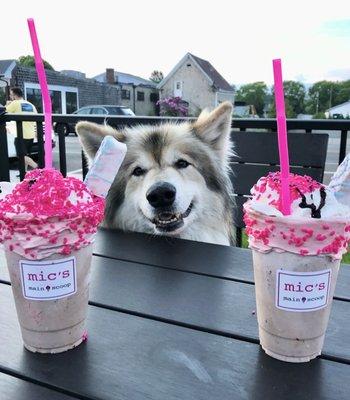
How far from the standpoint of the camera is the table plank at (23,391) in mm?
735

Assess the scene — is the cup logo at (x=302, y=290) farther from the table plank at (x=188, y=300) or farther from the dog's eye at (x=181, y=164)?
the dog's eye at (x=181, y=164)

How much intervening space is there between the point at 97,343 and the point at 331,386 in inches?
18.4

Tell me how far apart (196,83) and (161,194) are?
43.0 m

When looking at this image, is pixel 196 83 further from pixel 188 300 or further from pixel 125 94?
pixel 188 300

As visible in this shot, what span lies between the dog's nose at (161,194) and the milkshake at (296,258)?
1172 millimetres

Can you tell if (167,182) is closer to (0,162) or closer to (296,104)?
(0,162)

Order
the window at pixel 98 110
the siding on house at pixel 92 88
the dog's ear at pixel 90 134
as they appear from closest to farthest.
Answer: the dog's ear at pixel 90 134
the window at pixel 98 110
the siding on house at pixel 92 88

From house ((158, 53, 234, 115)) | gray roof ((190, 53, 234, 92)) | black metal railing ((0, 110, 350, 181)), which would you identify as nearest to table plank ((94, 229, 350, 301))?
black metal railing ((0, 110, 350, 181))

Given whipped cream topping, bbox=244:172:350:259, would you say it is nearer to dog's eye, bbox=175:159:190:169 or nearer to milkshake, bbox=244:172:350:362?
milkshake, bbox=244:172:350:362

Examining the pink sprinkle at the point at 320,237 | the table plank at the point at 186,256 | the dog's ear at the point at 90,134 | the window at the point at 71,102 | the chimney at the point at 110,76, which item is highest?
the chimney at the point at 110,76

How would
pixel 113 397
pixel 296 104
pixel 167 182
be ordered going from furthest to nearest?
pixel 296 104, pixel 167 182, pixel 113 397

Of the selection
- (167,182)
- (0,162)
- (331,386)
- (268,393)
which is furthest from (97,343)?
(0,162)

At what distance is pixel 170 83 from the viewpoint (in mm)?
45531

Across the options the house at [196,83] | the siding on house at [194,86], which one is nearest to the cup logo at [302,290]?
the house at [196,83]
